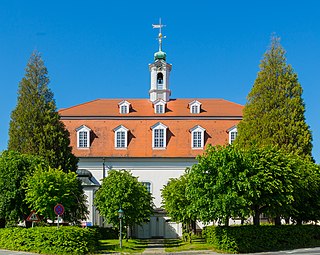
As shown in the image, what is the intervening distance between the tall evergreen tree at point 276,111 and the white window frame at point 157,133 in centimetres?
1097

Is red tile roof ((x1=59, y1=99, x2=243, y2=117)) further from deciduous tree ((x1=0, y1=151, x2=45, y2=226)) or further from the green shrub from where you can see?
deciduous tree ((x1=0, y1=151, x2=45, y2=226))

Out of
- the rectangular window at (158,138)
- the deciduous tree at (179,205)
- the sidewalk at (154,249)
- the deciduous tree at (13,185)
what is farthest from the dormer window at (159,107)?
the deciduous tree at (13,185)

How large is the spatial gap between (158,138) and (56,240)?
24.2m

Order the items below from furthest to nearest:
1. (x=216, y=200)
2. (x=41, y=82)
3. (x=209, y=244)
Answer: (x=41, y=82) < (x=209, y=244) < (x=216, y=200)

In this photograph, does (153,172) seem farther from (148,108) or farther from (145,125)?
(148,108)

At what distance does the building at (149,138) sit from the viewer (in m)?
52.2

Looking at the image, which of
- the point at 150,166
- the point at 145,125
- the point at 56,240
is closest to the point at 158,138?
the point at 145,125

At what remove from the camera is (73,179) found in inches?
1462

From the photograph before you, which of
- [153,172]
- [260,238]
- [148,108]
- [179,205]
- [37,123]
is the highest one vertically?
[148,108]

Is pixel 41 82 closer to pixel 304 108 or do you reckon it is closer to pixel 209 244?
pixel 209 244

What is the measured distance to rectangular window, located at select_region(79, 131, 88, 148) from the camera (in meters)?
53.4

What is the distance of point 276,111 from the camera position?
42344 mm

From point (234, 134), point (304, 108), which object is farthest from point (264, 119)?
point (234, 134)

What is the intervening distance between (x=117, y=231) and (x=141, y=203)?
4.26 metres
